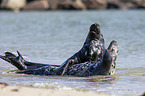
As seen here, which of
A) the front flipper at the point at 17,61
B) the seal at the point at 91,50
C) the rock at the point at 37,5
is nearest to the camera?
the seal at the point at 91,50

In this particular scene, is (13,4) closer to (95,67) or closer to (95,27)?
(95,27)

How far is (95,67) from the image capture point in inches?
349

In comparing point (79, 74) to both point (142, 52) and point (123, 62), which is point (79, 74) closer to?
point (123, 62)

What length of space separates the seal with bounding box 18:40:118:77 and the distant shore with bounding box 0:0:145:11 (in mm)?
56703

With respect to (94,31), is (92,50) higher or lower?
lower

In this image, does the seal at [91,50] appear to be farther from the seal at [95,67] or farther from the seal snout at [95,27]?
the seal at [95,67]

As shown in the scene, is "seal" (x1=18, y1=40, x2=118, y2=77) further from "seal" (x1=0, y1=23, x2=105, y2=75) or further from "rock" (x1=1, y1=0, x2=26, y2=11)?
"rock" (x1=1, y1=0, x2=26, y2=11)

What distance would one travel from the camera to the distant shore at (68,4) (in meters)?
65.9

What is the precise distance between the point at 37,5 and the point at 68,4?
18.1 feet

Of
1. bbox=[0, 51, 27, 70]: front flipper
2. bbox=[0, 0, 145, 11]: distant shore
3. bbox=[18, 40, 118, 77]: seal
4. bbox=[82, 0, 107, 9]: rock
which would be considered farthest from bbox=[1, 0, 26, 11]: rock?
bbox=[18, 40, 118, 77]: seal

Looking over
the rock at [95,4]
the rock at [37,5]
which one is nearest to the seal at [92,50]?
the rock at [37,5]

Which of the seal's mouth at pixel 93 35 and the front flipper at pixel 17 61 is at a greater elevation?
the seal's mouth at pixel 93 35

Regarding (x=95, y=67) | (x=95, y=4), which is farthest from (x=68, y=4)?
(x=95, y=67)

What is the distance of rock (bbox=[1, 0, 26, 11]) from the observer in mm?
65125
